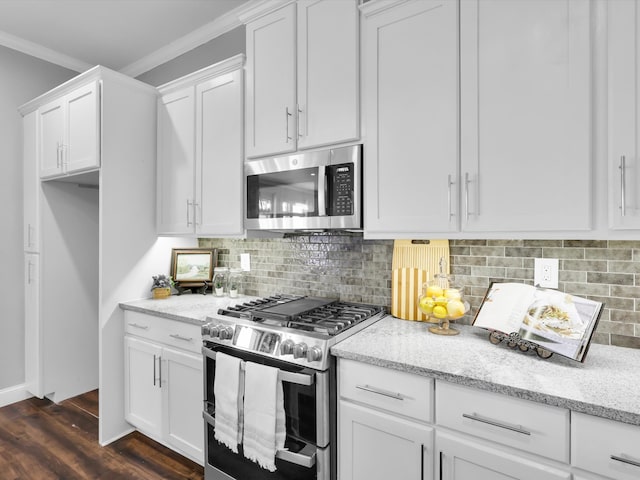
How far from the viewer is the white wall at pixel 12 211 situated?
292 centimetres

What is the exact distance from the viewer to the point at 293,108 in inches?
76.4

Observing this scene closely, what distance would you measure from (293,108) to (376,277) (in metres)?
1.06

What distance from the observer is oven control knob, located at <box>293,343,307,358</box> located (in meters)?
1.51

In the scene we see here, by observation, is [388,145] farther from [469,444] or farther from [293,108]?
[469,444]

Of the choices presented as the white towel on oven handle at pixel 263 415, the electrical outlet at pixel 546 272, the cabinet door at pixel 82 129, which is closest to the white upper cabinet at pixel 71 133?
the cabinet door at pixel 82 129

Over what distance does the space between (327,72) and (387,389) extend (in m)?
1.52

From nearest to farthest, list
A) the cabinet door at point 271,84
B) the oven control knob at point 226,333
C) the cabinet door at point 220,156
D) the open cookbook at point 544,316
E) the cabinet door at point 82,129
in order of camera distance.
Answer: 1. the open cookbook at point 544,316
2. the oven control knob at point 226,333
3. the cabinet door at point 271,84
4. the cabinet door at point 220,156
5. the cabinet door at point 82,129

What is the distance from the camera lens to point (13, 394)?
297cm

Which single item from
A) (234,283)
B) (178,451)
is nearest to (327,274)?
(234,283)

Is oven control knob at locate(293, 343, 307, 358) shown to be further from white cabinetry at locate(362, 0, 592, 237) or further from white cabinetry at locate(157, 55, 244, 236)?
white cabinetry at locate(157, 55, 244, 236)

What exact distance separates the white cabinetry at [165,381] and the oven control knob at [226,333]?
312 mm

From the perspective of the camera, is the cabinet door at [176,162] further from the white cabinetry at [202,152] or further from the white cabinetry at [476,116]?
the white cabinetry at [476,116]

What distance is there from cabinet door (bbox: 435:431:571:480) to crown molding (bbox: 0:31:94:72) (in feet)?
13.4

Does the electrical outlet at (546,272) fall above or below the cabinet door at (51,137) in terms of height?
below
